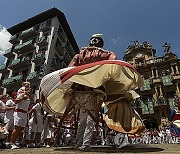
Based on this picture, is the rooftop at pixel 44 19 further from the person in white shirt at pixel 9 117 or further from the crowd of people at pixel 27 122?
the person in white shirt at pixel 9 117

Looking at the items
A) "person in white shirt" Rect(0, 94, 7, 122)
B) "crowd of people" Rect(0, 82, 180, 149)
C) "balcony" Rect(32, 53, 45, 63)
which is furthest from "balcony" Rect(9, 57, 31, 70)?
"person in white shirt" Rect(0, 94, 7, 122)

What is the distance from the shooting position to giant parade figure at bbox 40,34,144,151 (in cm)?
365

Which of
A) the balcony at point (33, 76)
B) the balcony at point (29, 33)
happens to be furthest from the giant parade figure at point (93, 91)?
the balcony at point (29, 33)

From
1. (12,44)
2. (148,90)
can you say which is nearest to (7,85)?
(12,44)

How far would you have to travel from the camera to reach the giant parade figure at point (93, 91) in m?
3.65

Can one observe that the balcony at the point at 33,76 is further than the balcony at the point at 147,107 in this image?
No

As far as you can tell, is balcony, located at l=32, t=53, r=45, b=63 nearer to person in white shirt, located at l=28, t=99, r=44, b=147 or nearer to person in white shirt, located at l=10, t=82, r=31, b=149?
person in white shirt, located at l=28, t=99, r=44, b=147

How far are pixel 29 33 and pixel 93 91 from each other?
109ft

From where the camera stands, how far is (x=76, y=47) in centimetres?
4331

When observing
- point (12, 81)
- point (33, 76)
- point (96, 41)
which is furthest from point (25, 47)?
point (96, 41)

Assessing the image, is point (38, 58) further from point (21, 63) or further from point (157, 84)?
point (157, 84)

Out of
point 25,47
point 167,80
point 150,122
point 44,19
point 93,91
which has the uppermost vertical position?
point 44,19

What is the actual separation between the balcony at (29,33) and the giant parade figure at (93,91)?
31561mm

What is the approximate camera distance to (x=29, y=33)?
34750mm
